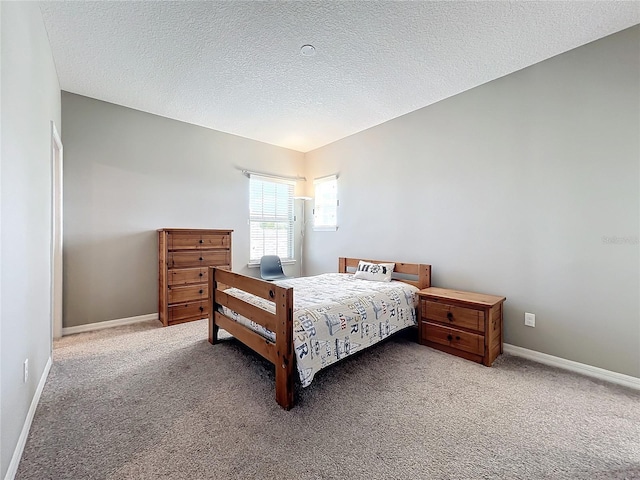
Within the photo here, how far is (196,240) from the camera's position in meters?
3.49

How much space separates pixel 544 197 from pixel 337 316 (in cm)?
212

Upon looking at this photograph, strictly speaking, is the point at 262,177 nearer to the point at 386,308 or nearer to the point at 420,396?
the point at 386,308

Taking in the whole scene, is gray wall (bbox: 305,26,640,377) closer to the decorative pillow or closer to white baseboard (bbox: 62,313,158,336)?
the decorative pillow

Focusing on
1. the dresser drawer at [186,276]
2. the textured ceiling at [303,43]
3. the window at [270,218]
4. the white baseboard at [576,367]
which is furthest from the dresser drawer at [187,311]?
the white baseboard at [576,367]

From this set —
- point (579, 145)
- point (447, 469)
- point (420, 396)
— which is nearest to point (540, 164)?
point (579, 145)

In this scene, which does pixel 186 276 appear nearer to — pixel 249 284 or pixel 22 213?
pixel 249 284

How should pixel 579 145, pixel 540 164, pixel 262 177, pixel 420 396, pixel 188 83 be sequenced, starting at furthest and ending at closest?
pixel 262 177, pixel 188 83, pixel 540 164, pixel 579 145, pixel 420 396

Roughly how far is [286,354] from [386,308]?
119 centimetres

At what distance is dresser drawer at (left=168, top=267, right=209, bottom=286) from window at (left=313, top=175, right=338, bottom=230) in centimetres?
205

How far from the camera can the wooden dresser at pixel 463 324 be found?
2.42 meters

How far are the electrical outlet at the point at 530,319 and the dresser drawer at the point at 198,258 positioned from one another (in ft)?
11.1

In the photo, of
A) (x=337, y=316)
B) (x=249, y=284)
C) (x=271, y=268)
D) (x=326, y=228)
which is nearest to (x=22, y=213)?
(x=249, y=284)

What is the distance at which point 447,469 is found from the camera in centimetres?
134

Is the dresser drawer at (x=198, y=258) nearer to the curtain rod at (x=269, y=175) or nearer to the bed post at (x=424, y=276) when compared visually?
the curtain rod at (x=269, y=175)
